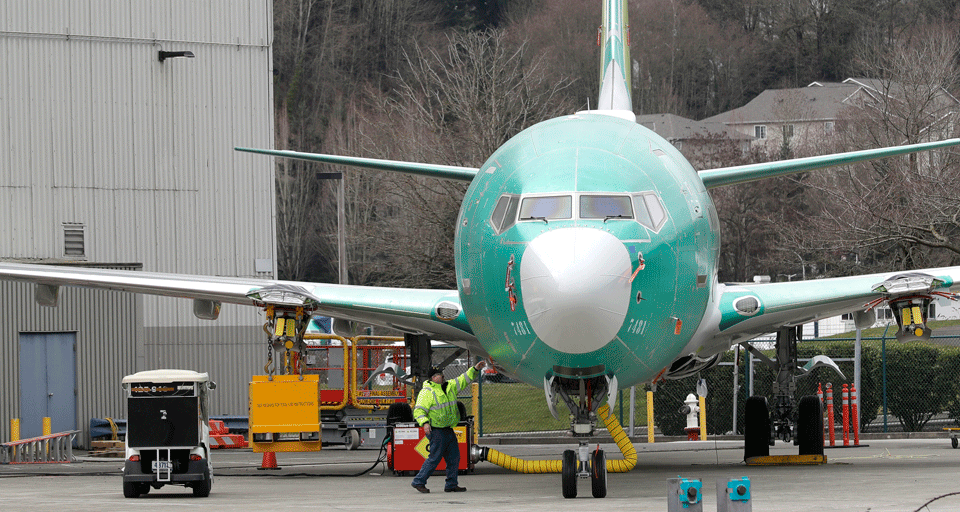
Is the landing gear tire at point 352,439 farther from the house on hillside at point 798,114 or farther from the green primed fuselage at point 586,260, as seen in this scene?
the house on hillside at point 798,114

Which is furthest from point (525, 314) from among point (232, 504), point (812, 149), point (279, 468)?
point (812, 149)

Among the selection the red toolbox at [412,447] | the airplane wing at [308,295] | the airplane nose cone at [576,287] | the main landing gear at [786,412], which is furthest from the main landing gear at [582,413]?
the main landing gear at [786,412]

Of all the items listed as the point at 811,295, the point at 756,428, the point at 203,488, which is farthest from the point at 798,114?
the point at 203,488

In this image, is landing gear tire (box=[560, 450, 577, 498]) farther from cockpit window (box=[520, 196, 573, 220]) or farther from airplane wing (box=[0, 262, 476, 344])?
airplane wing (box=[0, 262, 476, 344])

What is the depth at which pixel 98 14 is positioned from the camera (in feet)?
107

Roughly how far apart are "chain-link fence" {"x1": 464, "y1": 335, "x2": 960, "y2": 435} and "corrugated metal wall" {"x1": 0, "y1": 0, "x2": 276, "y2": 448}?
24.6 ft

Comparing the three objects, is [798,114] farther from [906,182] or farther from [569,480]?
[569,480]

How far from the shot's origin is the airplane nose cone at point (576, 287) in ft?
43.8

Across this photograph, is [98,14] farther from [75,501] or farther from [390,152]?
[390,152]

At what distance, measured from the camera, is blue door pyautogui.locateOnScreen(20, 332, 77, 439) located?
29438mm

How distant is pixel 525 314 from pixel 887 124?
37094 mm

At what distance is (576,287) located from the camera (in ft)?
43.6

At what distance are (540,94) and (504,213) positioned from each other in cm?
3883

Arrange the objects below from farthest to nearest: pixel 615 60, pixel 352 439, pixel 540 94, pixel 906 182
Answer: pixel 540 94, pixel 906 182, pixel 352 439, pixel 615 60
